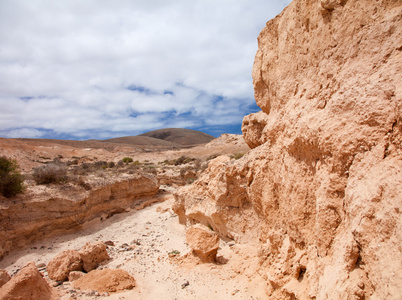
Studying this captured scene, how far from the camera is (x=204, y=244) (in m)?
5.68

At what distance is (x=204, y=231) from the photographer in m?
5.83

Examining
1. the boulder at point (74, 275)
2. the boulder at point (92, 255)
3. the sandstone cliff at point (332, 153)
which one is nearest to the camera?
the sandstone cliff at point (332, 153)

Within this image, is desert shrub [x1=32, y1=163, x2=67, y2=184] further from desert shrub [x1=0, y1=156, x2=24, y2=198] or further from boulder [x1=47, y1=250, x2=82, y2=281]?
boulder [x1=47, y1=250, x2=82, y2=281]

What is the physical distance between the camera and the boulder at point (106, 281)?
498 centimetres

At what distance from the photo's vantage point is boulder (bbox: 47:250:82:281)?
5.59 metres

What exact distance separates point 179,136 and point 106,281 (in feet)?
288


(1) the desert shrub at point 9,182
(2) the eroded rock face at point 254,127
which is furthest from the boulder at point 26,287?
(2) the eroded rock face at point 254,127

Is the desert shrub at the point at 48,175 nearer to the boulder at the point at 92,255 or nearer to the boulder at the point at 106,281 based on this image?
the boulder at the point at 92,255

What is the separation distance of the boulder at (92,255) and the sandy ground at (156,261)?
0.66ft

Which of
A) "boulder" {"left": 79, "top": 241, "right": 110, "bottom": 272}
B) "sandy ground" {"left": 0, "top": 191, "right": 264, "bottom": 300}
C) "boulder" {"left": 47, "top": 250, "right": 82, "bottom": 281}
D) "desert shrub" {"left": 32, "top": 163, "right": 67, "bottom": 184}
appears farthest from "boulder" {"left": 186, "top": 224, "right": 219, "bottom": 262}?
"desert shrub" {"left": 32, "top": 163, "right": 67, "bottom": 184}

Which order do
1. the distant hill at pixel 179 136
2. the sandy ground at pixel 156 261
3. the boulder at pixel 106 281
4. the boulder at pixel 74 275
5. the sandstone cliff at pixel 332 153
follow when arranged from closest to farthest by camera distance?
1. the sandstone cliff at pixel 332 153
2. the sandy ground at pixel 156 261
3. the boulder at pixel 106 281
4. the boulder at pixel 74 275
5. the distant hill at pixel 179 136

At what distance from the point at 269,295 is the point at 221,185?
9.74ft

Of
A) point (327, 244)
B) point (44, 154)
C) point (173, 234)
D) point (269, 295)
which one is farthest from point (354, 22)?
point (44, 154)

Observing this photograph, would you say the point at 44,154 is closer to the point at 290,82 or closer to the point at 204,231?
the point at 204,231
